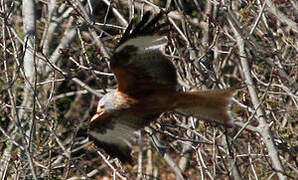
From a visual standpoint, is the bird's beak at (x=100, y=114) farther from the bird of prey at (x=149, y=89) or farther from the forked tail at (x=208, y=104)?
the forked tail at (x=208, y=104)

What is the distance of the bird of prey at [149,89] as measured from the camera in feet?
15.0

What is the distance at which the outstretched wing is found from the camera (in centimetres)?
455

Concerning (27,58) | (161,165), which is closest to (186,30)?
(27,58)

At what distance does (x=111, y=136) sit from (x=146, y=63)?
875 millimetres

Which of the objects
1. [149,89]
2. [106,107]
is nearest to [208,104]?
→ [149,89]

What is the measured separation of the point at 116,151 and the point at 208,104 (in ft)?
3.17

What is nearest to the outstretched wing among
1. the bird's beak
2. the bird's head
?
the bird's head

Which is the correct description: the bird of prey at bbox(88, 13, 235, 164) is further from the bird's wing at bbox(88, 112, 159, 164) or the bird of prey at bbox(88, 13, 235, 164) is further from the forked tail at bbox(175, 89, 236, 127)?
the bird's wing at bbox(88, 112, 159, 164)

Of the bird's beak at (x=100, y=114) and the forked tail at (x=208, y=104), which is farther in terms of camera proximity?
the bird's beak at (x=100, y=114)

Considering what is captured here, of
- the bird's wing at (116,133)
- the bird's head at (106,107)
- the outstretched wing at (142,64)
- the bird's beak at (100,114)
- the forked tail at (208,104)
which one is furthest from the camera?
the bird's wing at (116,133)

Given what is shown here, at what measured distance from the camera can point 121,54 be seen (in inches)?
182

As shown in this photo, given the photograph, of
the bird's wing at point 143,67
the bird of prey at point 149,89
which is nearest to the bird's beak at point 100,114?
the bird of prey at point 149,89

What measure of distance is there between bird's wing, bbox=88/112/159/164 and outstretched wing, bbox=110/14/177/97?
15.7 inches

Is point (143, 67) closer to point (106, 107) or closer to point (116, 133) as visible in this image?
point (106, 107)
